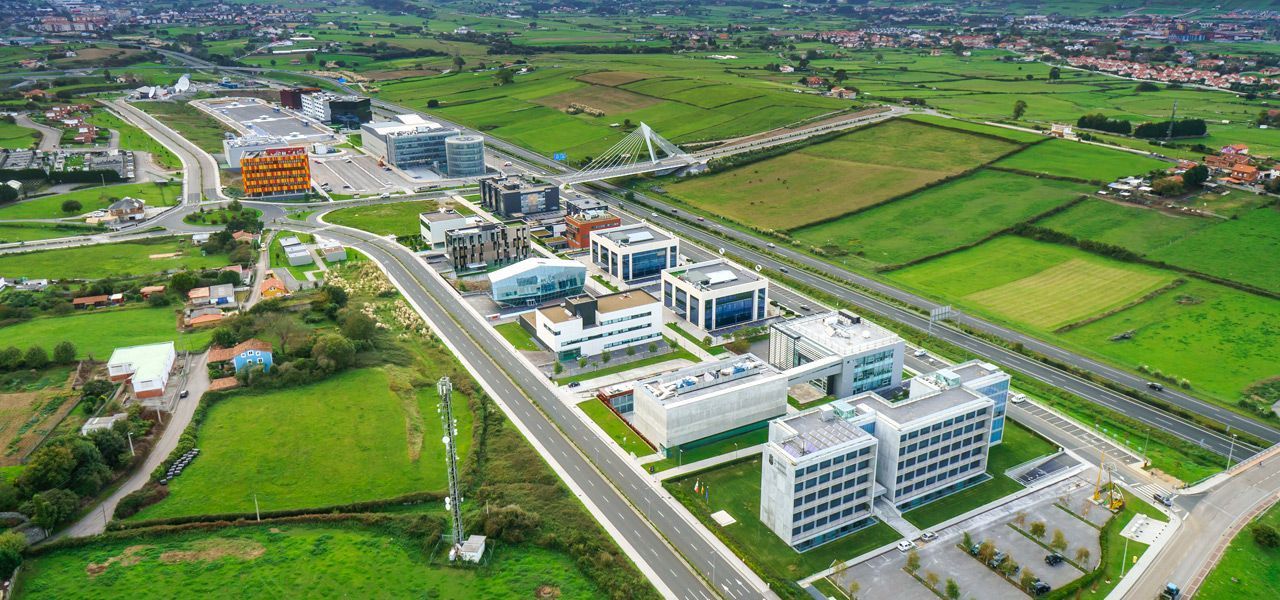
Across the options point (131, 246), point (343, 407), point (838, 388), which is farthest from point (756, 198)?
point (131, 246)

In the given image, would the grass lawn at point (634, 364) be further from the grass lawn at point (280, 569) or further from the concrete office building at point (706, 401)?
the grass lawn at point (280, 569)

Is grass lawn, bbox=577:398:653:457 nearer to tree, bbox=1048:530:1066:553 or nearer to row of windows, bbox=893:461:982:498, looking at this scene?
row of windows, bbox=893:461:982:498

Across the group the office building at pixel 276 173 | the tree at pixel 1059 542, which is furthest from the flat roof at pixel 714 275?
the office building at pixel 276 173

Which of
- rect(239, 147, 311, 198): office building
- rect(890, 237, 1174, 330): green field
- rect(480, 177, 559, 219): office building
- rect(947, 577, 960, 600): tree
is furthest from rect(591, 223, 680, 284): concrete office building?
rect(239, 147, 311, 198): office building

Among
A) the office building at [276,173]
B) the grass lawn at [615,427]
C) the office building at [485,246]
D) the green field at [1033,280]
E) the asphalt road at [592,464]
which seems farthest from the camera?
the office building at [276,173]

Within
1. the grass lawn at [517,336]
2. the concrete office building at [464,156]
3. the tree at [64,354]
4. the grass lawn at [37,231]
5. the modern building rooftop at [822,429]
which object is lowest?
the grass lawn at [517,336]

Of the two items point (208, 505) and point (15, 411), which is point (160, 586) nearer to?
point (208, 505)

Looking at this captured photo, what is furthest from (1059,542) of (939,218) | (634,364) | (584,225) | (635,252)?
(584,225)

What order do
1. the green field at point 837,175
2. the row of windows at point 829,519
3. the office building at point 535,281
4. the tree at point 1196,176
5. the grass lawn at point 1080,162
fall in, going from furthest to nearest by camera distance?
the green field at point 837,175, the grass lawn at point 1080,162, the tree at point 1196,176, the office building at point 535,281, the row of windows at point 829,519
